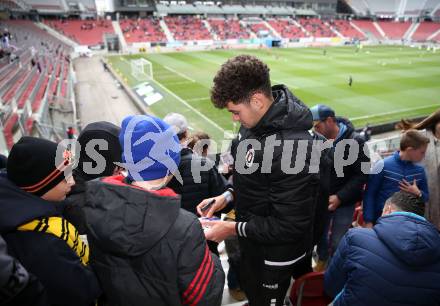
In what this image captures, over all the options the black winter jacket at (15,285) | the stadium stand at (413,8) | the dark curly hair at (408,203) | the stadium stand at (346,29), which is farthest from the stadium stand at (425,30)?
the black winter jacket at (15,285)

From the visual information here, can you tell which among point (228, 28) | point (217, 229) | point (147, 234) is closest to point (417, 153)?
point (217, 229)

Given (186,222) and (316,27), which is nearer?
(186,222)

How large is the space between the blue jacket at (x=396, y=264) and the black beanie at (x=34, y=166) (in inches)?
83.1

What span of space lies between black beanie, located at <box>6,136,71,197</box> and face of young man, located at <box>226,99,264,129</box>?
1.29 m

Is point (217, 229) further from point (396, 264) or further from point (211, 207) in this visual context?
point (396, 264)

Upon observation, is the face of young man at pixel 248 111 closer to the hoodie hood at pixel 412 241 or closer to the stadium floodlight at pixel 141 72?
the hoodie hood at pixel 412 241

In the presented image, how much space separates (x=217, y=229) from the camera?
7.88ft

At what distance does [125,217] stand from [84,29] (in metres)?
63.2

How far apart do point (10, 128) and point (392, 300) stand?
11785mm

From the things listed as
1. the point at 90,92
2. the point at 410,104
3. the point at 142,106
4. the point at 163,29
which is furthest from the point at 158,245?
the point at 163,29

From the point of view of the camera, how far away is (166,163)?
1722 mm

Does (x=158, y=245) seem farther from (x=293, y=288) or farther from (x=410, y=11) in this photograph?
(x=410, y=11)

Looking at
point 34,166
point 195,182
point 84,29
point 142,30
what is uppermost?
point 84,29

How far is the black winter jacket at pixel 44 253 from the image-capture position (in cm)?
172
